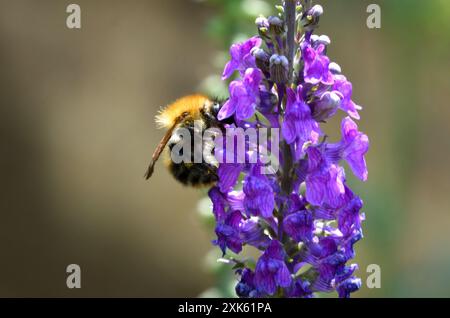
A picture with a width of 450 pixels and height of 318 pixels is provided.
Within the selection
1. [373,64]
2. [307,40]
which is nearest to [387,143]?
[373,64]

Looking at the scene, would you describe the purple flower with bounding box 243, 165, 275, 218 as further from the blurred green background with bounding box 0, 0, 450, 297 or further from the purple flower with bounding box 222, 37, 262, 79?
the blurred green background with bounding box 0, 0, 450, 297

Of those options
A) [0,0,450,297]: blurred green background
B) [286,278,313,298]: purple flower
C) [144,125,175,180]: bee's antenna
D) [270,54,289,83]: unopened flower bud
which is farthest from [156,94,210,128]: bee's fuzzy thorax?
[0,0,450,297]: blurred green background

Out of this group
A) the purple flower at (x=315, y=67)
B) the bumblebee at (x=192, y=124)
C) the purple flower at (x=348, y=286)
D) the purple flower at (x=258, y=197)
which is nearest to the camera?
the purple flower at (x=258, y=197)

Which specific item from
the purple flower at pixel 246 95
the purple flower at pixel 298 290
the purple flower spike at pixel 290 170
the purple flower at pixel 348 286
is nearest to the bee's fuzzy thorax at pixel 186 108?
the purple flower spike at pixel 290 170

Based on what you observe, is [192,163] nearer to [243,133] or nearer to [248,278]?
[243,133]

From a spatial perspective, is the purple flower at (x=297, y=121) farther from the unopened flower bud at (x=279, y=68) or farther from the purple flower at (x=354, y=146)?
the purple flower at (x=354, y=146)

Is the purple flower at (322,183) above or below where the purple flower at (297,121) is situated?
below
